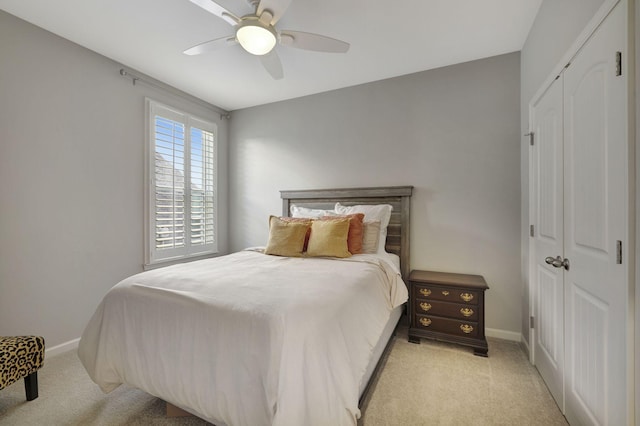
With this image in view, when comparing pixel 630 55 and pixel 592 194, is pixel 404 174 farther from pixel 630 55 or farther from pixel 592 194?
pixel 630 55

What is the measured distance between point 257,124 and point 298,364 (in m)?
3.56

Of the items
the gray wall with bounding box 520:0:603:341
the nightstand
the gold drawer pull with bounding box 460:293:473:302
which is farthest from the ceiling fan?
the gold drawer pull with bounding box 460:293:473:302

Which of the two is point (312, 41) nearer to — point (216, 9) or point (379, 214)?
point (216, 9)

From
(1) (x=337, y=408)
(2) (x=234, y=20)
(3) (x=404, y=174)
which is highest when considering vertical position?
(2) (x=234, y=20)

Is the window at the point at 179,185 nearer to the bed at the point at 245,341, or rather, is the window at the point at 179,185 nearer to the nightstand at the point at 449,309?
the bed at the point at 245,341

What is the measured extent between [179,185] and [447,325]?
338 cm

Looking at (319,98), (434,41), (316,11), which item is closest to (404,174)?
(434,41)

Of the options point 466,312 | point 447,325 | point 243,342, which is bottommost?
point 447,325

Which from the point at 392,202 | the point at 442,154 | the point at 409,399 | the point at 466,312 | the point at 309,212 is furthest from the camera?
the point at 309,212

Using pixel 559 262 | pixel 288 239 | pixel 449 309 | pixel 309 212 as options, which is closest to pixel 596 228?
pixel 559 262

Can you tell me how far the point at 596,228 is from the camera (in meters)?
1.26

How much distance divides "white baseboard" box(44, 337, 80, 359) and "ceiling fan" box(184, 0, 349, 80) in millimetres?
2765

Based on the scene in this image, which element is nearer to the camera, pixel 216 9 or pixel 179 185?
pixel 216 9

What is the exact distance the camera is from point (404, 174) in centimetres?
302
